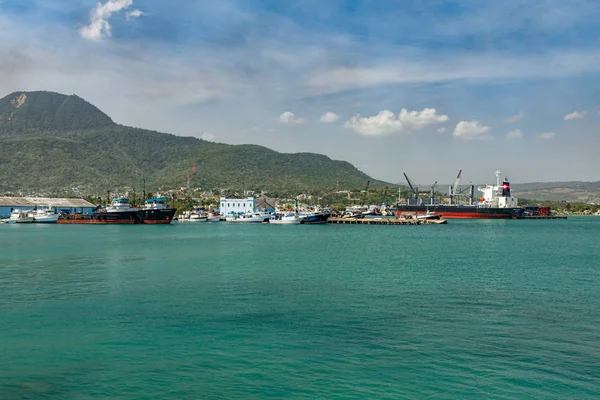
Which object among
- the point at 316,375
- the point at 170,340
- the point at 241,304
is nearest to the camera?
the point at 316,375

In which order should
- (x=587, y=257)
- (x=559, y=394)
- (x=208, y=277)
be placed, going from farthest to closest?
(x=587, y=257)
(x=208, y=277)
(x=559, y=394)

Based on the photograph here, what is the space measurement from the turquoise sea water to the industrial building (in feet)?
352

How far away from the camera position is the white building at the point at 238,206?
147 m

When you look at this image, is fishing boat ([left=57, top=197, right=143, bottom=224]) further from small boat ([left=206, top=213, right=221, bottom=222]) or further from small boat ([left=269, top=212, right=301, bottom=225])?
small boat ([left=269, top=212, right=301, bottom=225])

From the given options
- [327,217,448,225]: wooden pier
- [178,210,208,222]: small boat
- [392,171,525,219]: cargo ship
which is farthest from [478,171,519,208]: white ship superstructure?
[178,210,208,222]: small boat

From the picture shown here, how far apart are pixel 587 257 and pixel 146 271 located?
35.0 metres

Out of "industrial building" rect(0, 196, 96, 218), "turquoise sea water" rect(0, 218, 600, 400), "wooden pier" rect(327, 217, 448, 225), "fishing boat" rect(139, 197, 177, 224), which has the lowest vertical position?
"turquoise sea water" rect(0, 218, 600, 400)

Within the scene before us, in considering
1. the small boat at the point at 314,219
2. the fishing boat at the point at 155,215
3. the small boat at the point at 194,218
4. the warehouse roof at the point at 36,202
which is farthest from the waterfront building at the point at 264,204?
the fishing boat at the point at 155,215

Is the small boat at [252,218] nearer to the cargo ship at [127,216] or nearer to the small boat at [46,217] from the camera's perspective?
the cargo ship at [127,216]

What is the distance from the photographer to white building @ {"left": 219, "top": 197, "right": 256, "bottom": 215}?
147 metres

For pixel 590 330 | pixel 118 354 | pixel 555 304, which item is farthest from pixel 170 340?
pixel 555 304

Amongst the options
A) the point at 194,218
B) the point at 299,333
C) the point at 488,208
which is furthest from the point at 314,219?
the point at 299,333

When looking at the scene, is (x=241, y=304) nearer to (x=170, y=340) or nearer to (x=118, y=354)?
(x=170, y=340)

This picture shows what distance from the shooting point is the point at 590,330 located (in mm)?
19188
